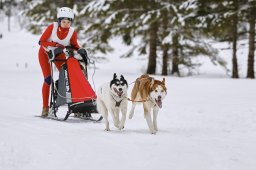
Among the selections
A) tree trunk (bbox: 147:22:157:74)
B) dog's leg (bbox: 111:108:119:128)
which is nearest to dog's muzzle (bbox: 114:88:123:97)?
dog's leg (bbox: 111:108:119:128)

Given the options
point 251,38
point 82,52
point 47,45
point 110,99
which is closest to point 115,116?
point 110,99

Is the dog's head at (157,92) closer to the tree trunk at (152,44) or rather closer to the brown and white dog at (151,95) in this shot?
the brown and white dog at (151,95)

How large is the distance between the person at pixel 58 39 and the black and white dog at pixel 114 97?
1.25 m

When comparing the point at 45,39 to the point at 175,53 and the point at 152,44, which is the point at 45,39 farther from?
the point at 175,53

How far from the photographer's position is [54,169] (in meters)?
4.38

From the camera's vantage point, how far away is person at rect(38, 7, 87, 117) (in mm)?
7715

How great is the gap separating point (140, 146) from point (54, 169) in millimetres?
1469

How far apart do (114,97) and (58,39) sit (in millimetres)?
2000

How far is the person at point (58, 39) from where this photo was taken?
7.71 meters

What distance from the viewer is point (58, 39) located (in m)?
7.96

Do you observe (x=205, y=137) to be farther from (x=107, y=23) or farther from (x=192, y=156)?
(x=107, y=23)

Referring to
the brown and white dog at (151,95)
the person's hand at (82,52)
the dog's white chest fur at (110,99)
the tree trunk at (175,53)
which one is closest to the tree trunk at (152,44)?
the tree trunk at (175,53)

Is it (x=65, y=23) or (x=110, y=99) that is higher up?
(x=65, y=23)

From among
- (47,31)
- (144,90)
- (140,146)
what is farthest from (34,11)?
(140,146)
